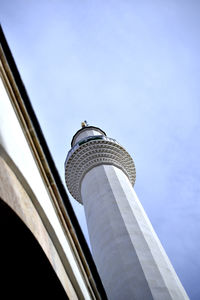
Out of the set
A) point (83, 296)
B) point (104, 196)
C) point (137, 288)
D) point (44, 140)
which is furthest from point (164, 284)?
point (44, 140)

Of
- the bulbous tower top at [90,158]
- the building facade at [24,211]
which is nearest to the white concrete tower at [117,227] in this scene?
the bulbous tower top at [90,158]

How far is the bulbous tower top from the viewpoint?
12078 mm

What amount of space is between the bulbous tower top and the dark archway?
9.26m

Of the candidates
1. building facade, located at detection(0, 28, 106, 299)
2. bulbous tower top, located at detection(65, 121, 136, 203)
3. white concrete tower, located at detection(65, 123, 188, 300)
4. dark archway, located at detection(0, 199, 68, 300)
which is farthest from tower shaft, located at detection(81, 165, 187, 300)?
dark archway, located at detection(0, 199, 68, 300)

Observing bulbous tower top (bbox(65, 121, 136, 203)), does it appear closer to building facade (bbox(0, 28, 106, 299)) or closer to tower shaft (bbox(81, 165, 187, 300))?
tower shaft (bbox(81, 165, 187, 300))

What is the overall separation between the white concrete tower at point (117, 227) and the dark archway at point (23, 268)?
15.5ft

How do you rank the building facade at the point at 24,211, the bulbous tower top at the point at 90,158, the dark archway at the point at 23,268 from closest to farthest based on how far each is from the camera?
the building facade at the point at 24,211 → the dark archway at the point at 23,268 → the bulbous tower top at the point at 90,158

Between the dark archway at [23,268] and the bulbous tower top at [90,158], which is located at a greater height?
the bulbous tower top at [90,158]

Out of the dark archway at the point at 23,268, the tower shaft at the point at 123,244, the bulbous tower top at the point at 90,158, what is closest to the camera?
the dark archway at the point at 23,268

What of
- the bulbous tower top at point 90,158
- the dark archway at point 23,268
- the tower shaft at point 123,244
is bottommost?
the dark archway at point 23,268

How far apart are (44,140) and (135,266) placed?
4927 millimetres

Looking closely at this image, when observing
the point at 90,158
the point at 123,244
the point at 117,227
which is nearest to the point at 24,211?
the point at 123,244

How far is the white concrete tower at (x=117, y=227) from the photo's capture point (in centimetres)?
709

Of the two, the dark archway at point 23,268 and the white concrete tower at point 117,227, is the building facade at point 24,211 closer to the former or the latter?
the dark archway at point 23,268
